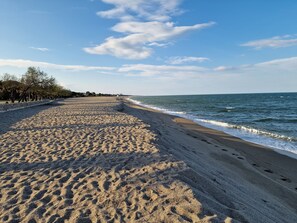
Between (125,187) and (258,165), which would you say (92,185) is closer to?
(125,187)

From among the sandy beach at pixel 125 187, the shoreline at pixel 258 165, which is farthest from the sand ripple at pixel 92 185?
the shoreline at pixel 258 165

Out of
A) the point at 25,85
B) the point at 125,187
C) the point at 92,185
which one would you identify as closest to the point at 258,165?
the point at 125,187

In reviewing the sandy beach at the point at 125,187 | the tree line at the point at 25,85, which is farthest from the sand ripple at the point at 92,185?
the tree line at the point at 25,85

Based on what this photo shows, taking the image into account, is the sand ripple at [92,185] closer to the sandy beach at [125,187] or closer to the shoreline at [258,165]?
the sandy beach at [125,187]

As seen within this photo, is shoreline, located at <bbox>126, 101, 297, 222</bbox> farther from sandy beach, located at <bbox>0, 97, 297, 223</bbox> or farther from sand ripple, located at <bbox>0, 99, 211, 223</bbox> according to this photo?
sand ripple, located at <bbox>0, 99, 211, 223</bbox>

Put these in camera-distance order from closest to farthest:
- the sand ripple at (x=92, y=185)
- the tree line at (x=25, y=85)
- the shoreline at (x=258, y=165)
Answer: the sand ripple at (x=92, y=185)
the shoreline at (x=258, y=165)
the tree line at (x=25, y=85)

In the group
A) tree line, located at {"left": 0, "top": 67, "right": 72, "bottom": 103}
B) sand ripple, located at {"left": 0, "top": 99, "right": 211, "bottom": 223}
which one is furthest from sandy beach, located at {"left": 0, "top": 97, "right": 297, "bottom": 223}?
tree line, located at {"left": 0, "top": 67, "right": 72, "bottom": 103}

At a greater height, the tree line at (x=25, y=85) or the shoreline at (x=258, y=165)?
the tree line at (x=25, y=85)

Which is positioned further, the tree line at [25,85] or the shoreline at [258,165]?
the tree line at [25,85]

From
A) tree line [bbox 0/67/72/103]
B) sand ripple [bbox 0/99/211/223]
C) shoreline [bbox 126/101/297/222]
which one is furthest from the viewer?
tree line [bbox 0/67/72/103]

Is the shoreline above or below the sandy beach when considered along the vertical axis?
below

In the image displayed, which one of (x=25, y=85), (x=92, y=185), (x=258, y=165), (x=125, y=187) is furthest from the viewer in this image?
(x=25, y=85)

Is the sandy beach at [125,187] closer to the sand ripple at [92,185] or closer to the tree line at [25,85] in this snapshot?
the sand ripple at [92,185]

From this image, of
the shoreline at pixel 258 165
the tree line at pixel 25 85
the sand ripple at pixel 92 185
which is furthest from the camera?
the tree line at pixel 25 85
